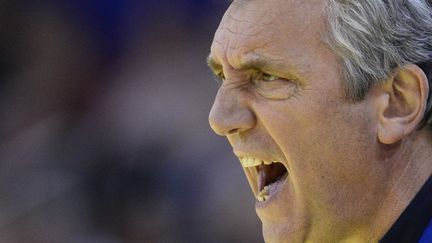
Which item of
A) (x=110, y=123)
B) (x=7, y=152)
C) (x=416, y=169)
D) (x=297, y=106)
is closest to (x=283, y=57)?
(x=297, y=106)

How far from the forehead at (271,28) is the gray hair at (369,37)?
4 cm

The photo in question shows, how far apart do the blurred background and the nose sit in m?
1.87

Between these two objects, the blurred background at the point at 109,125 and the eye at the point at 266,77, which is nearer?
the eye at the point at 266,77

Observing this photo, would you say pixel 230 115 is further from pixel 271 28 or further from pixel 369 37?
pixel 369 37

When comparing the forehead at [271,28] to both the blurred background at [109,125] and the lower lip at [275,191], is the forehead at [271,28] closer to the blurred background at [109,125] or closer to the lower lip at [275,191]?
the lower lip at [275,191]

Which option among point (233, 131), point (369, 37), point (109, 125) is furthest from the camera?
point (109, 125)

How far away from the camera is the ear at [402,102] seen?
1.70m

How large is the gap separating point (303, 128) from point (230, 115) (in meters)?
0.16

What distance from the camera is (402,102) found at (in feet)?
5.64

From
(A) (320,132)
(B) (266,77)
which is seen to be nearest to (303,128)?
(A) (320,132)

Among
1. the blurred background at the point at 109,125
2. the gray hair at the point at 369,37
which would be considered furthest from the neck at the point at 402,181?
the blurred background at the point at 109,125

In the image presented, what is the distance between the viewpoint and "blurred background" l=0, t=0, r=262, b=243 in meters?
3.76

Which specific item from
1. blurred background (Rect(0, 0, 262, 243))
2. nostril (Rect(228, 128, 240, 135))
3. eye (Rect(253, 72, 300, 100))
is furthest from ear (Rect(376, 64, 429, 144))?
blurred background (Rect(0, 0, 262, 243))

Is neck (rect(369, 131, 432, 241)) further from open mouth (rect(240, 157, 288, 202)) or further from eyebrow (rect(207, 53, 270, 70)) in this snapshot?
eyebrow (rect(207, 53, 270, 70))
